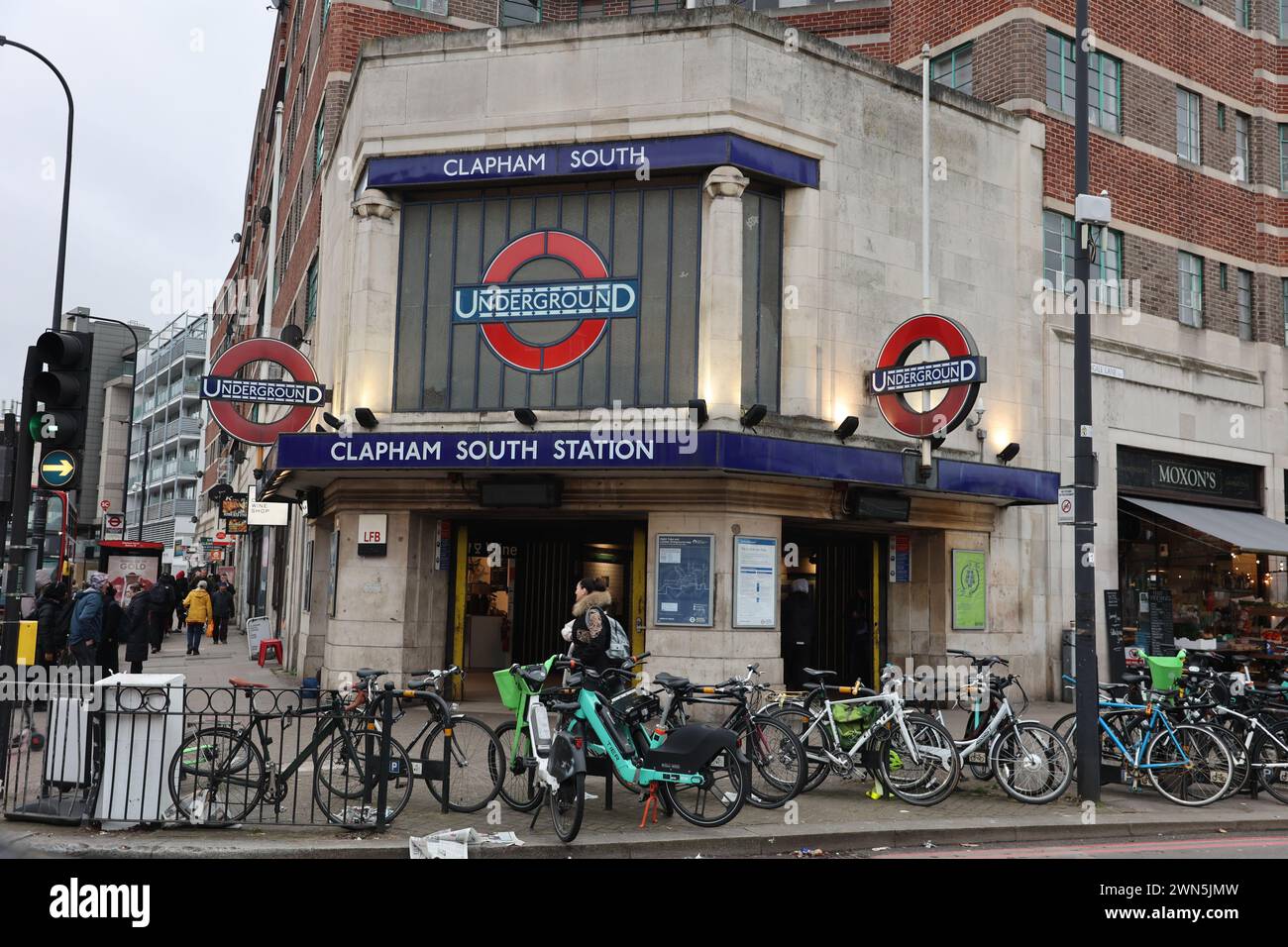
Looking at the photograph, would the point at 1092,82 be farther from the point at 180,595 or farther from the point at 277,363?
the point at 180,595

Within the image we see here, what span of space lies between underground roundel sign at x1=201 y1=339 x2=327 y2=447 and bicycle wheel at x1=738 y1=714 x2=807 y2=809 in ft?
28.7

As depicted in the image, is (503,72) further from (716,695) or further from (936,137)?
(716,695)

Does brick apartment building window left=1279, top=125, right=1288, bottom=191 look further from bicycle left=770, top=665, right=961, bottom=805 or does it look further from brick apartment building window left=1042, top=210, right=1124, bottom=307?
bicycle left=770, top=665, right=961, bottom=805

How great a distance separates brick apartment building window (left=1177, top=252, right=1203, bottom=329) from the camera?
21641 mm

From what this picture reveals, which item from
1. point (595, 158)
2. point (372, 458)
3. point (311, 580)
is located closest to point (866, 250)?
point (595, 158)

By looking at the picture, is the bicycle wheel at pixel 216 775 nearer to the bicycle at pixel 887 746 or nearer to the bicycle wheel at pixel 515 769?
the bicycle wheel at pixel 515 769

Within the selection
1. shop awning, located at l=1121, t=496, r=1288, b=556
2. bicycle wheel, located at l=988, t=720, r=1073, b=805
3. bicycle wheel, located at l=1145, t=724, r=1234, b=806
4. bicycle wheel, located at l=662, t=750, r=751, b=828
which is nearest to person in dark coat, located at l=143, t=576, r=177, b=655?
bicycle wheel, located at l=662, t=750, r=751, b=828

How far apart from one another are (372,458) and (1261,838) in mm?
10689

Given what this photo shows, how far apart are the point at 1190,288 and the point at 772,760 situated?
1664 centimetres

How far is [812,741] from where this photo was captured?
409 inches

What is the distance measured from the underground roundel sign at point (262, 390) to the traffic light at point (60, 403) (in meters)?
5.45

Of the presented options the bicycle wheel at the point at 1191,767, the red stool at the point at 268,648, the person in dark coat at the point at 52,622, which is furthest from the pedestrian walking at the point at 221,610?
the bicycle wheel at the point at 1191,767

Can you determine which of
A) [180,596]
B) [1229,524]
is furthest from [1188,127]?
[180,596]
